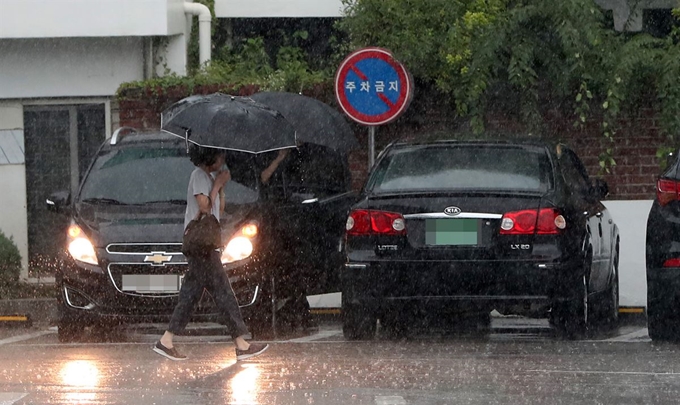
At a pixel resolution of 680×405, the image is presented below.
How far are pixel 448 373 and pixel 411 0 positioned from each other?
7.88 metres

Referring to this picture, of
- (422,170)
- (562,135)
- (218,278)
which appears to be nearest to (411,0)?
(562,135)

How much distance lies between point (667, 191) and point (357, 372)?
286 cm

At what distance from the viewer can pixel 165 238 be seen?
1171 centimetres

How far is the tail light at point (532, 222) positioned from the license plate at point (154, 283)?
7.88 ft

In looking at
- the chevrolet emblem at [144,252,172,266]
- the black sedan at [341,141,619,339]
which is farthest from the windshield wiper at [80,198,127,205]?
the black sedan at [341,141,619,339]

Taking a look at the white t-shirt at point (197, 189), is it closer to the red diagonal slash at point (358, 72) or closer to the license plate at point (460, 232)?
the license plate at point (460, 232)

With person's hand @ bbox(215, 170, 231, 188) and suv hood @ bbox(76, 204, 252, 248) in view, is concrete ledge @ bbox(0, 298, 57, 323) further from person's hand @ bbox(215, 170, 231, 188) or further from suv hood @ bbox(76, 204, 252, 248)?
person's hand @ bbox(215, 170, 231, 188)

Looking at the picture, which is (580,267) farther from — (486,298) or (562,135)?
(562,135)

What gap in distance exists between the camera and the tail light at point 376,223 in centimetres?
1116

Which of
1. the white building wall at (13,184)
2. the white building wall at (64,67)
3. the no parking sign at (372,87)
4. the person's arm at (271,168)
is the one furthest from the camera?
the white building wall at (13,184)

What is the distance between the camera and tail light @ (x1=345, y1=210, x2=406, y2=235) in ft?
36.6

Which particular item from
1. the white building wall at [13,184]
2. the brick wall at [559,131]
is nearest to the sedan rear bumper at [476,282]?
the brick wall at [559,131]

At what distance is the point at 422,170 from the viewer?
1162 cm

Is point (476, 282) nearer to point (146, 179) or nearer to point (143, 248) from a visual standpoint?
point (143, 248)
